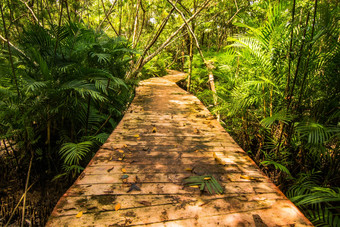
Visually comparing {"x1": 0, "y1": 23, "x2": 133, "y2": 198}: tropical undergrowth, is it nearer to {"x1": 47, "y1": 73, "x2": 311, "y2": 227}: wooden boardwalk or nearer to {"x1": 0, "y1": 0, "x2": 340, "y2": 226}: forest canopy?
{"x1": 0, "y1": 0, "x2": 340, "y2": 226}: forest canopy

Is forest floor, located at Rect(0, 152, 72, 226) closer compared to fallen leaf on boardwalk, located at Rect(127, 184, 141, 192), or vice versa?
fallen leaf on boardwalk, located at Rect(127, 184, 141, 192)

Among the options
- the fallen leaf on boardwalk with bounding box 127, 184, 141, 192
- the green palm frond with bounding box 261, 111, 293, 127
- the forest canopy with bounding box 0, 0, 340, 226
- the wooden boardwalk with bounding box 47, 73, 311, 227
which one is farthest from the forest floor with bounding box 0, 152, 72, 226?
Result: the green palm frond with bounding box 261, 111, 293, 127

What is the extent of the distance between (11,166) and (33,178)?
549 millimetres

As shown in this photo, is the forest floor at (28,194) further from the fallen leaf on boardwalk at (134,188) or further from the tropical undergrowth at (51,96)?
the fallen leaf on boardwalk at (134,188)

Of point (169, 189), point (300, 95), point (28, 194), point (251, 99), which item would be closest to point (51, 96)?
point (28, 194)

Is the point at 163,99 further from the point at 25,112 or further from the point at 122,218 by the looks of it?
the point at 122,218

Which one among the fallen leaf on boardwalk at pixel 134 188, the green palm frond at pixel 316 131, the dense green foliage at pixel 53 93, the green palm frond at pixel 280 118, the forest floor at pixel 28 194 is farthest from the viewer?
the forest floor at pixel 28 194

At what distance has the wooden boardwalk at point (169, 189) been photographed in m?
1.02

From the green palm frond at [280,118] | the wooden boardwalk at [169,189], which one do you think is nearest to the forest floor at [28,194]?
the wooden boardwalk at [169,189]

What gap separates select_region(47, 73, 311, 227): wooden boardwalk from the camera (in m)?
1.02

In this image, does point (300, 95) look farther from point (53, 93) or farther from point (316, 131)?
point (53, 93)

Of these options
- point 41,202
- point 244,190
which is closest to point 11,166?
point 41,202

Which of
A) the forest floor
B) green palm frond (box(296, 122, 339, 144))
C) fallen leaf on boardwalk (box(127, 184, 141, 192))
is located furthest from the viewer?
the forest floor

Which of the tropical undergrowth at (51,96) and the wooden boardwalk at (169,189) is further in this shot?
the tropical undergrowth at (51,96)
